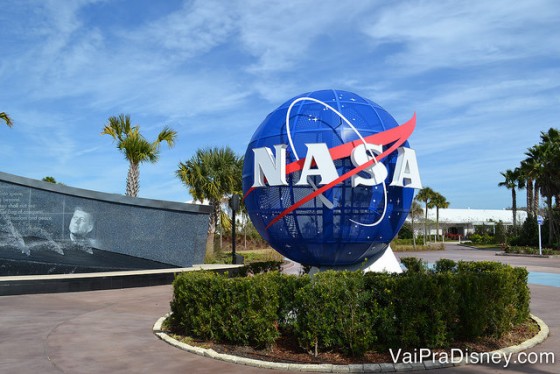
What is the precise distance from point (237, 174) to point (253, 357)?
86.4 ft

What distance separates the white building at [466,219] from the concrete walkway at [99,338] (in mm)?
71549

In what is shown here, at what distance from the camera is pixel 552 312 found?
12.7 meters

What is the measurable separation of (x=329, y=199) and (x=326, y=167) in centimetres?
73

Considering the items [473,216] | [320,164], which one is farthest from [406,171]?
[473,216]

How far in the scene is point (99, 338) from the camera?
9781 mm

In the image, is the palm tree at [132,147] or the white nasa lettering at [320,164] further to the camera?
the palm tree at [132,147]

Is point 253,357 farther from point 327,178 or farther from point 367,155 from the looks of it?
point 367,155

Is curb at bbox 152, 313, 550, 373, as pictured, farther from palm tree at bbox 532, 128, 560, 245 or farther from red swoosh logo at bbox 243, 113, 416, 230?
palm tree at bbox 532, 128, 560, 245

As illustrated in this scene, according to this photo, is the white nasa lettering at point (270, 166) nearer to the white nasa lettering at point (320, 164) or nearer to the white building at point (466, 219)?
the white nasa lettering at point (320, 164)

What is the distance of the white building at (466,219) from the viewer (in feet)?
276

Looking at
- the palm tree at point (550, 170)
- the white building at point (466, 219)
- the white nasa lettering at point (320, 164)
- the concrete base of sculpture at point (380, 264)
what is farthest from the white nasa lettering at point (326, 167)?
the white building at point (466, 219)

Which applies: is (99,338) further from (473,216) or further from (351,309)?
(473,216)

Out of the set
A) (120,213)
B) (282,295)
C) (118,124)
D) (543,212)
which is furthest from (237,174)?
(543,212)

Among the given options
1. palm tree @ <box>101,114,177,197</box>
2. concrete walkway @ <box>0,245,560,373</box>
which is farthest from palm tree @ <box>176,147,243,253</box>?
concrete walkway @ <box>0,245,560,373</box>
